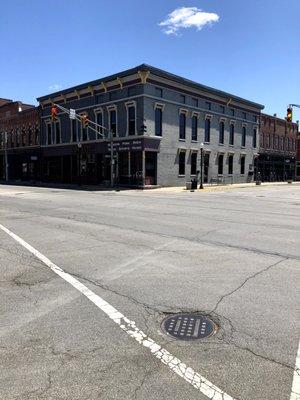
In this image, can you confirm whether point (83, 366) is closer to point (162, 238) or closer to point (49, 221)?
point (162, 238)

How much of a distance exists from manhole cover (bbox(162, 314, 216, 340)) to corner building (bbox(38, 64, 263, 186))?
32165mm

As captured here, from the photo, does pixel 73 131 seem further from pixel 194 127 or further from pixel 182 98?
pixel 194 127

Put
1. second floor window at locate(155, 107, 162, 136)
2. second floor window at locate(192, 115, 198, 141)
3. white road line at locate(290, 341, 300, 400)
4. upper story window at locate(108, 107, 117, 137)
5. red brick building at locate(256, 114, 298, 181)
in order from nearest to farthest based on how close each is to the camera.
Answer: white road line at locate(290, 341, 300, 400) → second floor window at locate(155, 107, 162, 136) → upper story window at locate(108, 107, 117, 137) → second floor window at locate(192, 115, 198, 141) → red brick building at locate(256, 114, 298, 181)

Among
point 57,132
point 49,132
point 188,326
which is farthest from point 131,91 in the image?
point 188,326

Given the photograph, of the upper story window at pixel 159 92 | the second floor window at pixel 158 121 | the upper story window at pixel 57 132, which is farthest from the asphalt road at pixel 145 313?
the upper story window at pixel 57 132

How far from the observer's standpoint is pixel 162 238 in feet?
36.1

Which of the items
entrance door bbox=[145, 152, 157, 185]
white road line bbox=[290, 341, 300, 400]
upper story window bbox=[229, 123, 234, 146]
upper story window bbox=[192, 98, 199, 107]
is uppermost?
upper story window bbox=[192, 98, 199, 107]

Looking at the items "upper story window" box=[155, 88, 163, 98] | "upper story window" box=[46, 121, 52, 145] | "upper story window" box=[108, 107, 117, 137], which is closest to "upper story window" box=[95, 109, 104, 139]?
"upper story window" box=[108, 107, 117, 137]

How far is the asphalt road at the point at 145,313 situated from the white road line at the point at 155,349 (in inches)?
2.1

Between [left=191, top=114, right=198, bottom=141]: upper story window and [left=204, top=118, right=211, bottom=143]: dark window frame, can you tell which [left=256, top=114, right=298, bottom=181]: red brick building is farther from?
[left=191, top=114, right=198, bottom=141]: upper story window

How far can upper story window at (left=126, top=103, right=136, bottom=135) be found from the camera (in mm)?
37875

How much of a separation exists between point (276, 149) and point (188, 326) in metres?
60.6

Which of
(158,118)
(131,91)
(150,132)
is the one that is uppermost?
(131,91)

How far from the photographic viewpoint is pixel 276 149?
6206cm
